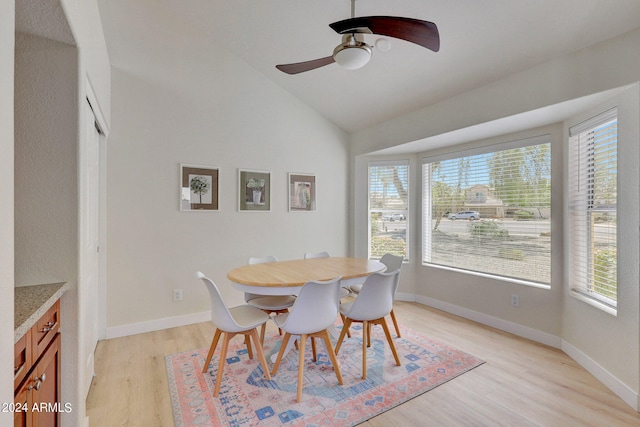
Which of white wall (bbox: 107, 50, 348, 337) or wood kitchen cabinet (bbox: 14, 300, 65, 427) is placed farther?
white wall (bbox: 107, 50, 348, 337)

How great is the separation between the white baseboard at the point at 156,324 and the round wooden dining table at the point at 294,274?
1254mm

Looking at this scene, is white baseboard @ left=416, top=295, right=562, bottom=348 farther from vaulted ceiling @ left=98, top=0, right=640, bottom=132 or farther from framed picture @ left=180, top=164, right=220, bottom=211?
framed picture @ left=180, top=164, right=220, bottom=211

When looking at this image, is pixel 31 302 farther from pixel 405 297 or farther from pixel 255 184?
pixel 405 297

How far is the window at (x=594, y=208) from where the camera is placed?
7.80 feet

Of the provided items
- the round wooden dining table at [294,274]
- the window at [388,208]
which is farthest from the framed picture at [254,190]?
the window at [388,208]

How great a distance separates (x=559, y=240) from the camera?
9.77ft

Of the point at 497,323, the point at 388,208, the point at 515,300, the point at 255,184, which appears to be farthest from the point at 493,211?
the point at 255,184

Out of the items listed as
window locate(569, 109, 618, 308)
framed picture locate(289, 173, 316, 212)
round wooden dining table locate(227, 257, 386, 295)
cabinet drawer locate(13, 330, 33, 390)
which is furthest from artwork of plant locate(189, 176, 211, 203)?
window locate(569, 109, 618, 308)

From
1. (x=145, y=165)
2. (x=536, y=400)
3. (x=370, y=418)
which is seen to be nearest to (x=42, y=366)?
(x=370, y=418)

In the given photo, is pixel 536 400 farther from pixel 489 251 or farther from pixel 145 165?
pixel 145 165

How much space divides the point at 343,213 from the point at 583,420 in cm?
332

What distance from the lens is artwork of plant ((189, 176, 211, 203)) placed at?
3518 millimetres

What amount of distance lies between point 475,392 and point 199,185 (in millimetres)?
3221

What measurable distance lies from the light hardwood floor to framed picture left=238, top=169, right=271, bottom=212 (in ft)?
5.29
